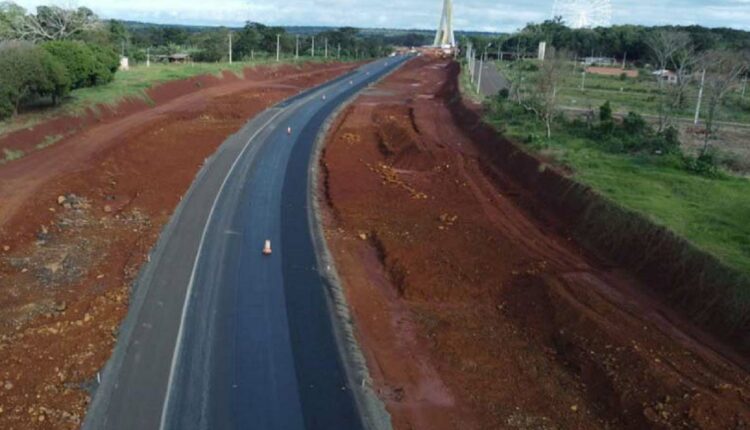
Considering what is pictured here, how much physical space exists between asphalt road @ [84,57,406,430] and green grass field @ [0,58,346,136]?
658 inches

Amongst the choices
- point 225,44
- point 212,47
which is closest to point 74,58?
point 212,47

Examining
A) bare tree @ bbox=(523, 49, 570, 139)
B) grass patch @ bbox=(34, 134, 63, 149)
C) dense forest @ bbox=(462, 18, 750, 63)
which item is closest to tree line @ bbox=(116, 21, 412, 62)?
dense forest @ bbox=(462, 18, 750, 63)

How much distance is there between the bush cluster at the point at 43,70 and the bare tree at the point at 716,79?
37158mm

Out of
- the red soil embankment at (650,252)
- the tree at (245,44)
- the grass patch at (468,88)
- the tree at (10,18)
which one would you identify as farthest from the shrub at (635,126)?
the tree at (245,44)

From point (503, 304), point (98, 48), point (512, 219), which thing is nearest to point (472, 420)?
point (503, 304)

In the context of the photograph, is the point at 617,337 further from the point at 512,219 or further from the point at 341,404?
the point at 512,219

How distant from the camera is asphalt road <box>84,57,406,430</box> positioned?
14.2 metres

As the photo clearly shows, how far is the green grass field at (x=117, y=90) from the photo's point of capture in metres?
40.9

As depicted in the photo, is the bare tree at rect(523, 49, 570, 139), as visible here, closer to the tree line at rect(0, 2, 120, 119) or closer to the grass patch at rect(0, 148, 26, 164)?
the grass patch at rect(0, 148, 26, 164)

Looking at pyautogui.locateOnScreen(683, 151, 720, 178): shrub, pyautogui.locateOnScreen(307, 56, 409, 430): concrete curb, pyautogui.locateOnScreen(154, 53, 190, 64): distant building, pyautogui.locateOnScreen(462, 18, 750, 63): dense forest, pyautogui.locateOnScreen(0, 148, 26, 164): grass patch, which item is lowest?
pyautogui.locateOnScreen(307, 56, 409, 430): concrete curb

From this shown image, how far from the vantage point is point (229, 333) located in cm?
1761

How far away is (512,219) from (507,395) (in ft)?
45.5

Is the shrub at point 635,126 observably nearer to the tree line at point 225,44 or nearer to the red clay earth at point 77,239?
the red clay earth at point 77,239

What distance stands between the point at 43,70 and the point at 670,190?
35.5 metres
